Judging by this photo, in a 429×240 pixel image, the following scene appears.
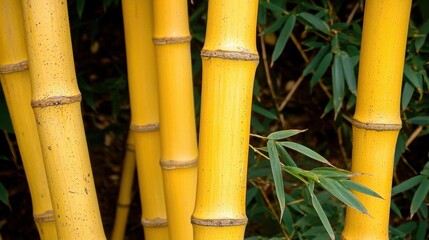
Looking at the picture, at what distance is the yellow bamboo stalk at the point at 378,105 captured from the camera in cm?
94

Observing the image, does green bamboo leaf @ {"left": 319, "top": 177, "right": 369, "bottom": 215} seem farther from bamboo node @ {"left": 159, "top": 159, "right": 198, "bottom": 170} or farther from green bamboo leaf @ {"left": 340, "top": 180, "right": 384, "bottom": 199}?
bamboo node @ {"left": 159, "top": 159, "right": 198, "bottom": 170}

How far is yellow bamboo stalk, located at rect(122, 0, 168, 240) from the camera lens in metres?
1.07

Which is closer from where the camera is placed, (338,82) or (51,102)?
(51,102)

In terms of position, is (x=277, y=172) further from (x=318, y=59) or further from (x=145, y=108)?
(x=318, y=59)

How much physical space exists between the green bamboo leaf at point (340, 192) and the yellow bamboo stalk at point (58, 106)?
0.30 metres

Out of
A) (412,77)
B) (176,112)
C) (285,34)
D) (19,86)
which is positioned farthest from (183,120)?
(412,77)

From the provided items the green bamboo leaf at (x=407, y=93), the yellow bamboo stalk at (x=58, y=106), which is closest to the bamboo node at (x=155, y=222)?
the yellow bamboo stalk at (x=58, y=106)

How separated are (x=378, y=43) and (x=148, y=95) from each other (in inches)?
14.5

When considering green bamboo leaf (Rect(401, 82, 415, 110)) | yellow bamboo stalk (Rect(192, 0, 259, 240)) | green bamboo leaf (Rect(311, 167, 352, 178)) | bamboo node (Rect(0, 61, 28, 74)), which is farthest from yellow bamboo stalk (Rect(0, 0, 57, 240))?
green bamboo leaf (Rect(401, 82, 415, 110))

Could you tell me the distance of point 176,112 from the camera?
991 mm

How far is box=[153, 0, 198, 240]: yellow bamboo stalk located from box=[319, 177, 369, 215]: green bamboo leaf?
0.21 meters

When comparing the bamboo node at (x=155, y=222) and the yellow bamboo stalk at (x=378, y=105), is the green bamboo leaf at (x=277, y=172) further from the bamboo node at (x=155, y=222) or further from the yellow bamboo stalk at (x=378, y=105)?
the bamboo node at (x=155, y=222)

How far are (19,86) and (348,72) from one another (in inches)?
24.4

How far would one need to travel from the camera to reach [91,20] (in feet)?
5.60
